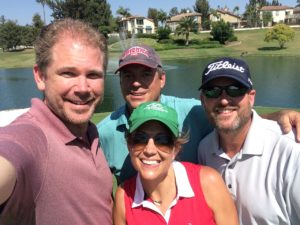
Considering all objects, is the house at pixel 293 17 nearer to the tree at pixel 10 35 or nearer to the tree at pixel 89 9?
the tree at pixel 89 9

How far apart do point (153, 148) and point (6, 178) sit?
1.26m

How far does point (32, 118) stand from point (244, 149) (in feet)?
5.94

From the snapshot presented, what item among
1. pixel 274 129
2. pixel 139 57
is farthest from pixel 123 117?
pixel 274 129

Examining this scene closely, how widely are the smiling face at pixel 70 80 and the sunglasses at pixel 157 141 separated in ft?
1.43

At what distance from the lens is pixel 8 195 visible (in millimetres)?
1904

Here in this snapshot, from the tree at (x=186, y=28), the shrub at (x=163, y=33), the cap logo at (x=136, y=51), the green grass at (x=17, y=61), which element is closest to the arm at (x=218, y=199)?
the cap logo at (x=136, y=51)

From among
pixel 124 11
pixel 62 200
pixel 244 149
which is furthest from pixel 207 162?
pixel 124 11

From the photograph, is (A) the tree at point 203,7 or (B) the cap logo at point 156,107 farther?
(A) the tree at point 203,7

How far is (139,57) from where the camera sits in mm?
4055

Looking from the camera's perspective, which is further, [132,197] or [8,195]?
[132,197]

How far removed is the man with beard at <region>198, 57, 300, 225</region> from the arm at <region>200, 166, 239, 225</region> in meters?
0.44

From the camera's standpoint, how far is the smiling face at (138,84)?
4.16 metres

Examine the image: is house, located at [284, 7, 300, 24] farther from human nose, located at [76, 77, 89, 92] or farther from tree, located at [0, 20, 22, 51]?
human nose, located at [76, 77, 89, 92]

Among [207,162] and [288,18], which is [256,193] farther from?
[288,18]
